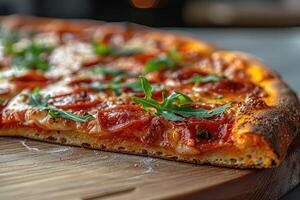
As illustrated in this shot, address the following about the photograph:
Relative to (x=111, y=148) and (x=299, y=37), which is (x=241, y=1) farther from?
(x=111, y=148)

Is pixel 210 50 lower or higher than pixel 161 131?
higher

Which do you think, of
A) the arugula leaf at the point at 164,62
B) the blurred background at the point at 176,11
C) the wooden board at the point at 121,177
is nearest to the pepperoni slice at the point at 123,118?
the wooden board at the point at 121,177

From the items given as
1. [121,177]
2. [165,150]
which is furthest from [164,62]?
[121,177]

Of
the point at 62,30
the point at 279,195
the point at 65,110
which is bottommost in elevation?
the point at 279,195

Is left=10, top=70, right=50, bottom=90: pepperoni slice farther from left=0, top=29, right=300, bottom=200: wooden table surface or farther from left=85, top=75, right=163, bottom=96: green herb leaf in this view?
left=0, top=29, right=300, bottom=200: wooden table surface

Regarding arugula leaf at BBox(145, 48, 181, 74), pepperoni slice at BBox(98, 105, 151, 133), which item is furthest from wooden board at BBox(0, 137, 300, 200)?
arugula leaf at BBox(145, 48, 181, 74)

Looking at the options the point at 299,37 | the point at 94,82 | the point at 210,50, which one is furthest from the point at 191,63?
the point at 299,37
